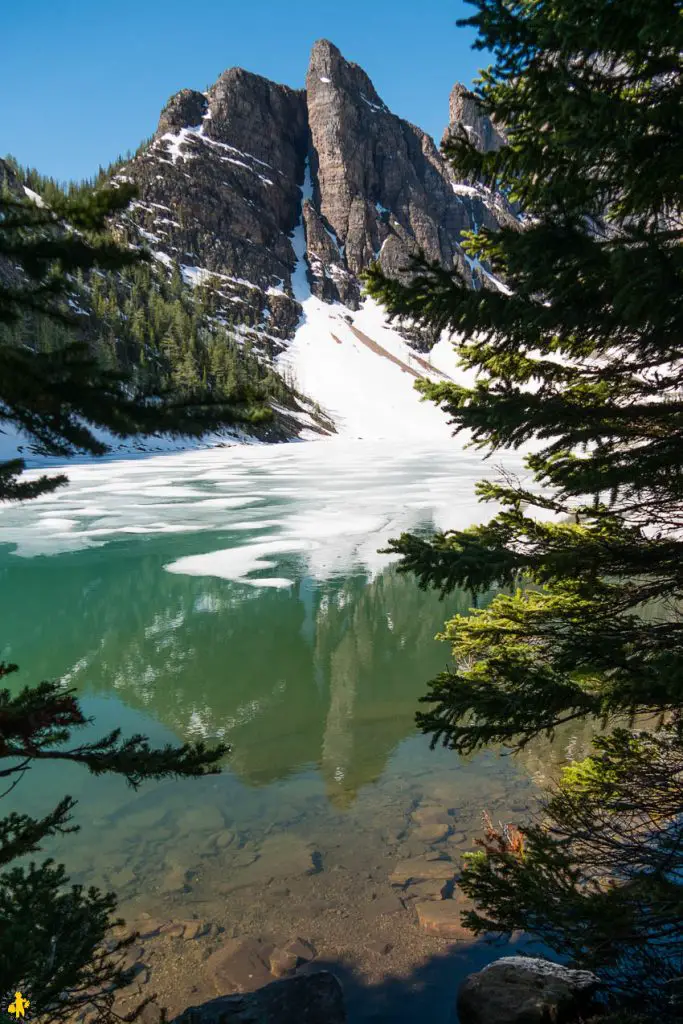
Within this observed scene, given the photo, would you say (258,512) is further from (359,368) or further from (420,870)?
(359,368)

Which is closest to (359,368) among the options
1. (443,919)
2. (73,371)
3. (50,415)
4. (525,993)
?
(443,919)

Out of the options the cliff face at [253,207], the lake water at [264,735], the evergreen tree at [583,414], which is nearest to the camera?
the evergreen tree at [583,414]

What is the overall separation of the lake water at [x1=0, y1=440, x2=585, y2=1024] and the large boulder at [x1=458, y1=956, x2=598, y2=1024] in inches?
19.6

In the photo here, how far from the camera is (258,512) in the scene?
31.3m

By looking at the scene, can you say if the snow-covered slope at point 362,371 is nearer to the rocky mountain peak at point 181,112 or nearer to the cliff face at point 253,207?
the cliff face at point 253,207

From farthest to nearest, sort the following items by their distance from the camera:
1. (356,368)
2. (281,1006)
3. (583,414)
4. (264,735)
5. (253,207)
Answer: (253,207) → (356,368) → (264,735) → (281,1006) → (583,414)

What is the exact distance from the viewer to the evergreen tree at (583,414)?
325 centimetres

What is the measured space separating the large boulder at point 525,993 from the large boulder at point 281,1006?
1.12 meters

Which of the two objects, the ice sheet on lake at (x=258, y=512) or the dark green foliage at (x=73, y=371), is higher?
the dark green foliage at (x=73, y=371)

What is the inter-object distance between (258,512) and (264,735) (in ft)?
69.4

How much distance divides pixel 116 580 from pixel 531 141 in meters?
18.6

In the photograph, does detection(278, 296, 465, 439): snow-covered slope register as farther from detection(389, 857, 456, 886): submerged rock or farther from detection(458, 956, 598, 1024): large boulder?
detection(458, 956, 598, 1024): large boulder

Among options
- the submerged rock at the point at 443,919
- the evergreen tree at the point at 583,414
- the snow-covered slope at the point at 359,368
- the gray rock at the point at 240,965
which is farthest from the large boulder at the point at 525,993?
the snow-covered slope at the point at 359,368

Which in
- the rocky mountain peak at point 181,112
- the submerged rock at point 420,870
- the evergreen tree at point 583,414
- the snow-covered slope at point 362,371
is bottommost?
the submerged rock at point 420,870
